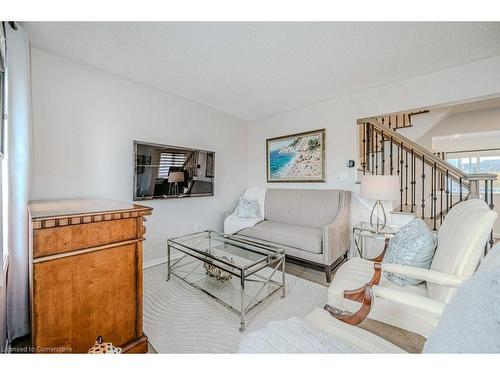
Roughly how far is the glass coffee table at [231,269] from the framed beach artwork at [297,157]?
168cm

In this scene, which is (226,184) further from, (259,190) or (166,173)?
(166,173)

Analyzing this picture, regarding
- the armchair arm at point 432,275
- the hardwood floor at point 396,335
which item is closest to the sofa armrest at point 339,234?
the hardwood floor at point 396,335

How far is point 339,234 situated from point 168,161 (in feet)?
8.01

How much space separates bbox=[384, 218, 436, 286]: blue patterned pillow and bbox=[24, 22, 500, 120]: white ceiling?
159 cm

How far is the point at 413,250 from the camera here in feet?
4.56

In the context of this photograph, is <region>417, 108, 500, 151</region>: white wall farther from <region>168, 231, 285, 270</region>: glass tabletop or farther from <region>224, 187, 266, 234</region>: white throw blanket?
<region>168, 231, 285, 270</region>: glass tabletop

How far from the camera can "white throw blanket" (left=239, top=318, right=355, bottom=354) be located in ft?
2.45

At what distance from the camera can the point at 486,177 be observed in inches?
88.5

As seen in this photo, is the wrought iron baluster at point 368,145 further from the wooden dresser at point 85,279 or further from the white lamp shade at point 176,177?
the wooden dresser at point 85,279

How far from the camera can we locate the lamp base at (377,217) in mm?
2758

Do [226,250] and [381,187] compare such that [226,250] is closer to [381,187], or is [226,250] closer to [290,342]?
[290,342]

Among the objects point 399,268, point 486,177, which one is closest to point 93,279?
point 399,268
